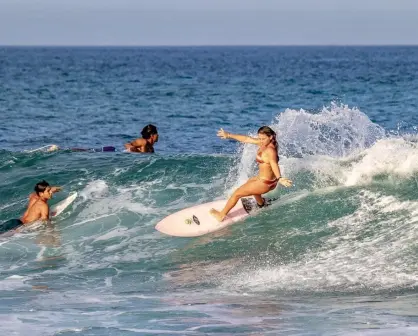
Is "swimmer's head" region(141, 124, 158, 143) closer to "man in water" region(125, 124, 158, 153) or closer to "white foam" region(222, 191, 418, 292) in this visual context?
"man in water" region(125, 124, 158, 153)

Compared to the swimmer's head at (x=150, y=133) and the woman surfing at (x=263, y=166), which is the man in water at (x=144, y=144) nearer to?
the swimmer's head at (x=150, y=133)

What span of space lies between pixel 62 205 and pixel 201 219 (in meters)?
3.19

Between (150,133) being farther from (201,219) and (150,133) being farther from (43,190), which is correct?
(201,219)

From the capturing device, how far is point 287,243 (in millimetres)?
14258

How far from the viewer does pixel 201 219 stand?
49.9 ft

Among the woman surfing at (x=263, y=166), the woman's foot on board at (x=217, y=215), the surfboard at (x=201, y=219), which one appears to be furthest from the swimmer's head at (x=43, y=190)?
the woman surfing at (x=263, y=166)

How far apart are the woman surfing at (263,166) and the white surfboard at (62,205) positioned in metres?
3.47

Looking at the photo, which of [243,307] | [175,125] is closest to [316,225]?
[243,307]

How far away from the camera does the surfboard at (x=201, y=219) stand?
1507 centimetres

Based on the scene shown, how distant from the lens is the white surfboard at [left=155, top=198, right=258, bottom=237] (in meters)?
15.1

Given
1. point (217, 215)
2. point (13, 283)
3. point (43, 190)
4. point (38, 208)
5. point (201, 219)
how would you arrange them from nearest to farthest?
point (13, 283) < point (217, 215) < point (201, 219) < point (43, 190) < point (38, 208)

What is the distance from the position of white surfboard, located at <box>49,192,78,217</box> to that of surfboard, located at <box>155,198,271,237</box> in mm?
2245

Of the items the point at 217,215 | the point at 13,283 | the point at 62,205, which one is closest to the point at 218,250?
the point at 217,215

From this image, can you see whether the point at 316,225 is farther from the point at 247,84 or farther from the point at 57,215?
the point at 247,84
